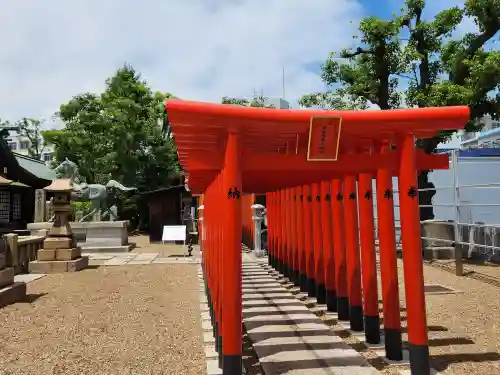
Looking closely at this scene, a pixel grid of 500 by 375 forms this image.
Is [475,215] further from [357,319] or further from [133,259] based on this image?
[133,259]

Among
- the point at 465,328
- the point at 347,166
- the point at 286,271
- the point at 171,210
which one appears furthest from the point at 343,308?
the point at 171,210

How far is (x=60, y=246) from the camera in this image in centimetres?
1269

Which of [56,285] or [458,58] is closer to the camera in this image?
[56,285]

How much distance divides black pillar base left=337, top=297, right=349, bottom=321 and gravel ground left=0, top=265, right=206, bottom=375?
224 centimetres

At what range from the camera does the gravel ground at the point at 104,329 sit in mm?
4930

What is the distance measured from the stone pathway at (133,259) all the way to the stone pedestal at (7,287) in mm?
5572

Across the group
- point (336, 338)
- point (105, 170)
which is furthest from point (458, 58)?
point (105, 170)

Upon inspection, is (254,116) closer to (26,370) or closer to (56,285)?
(26,370)

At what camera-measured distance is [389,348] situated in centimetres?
489

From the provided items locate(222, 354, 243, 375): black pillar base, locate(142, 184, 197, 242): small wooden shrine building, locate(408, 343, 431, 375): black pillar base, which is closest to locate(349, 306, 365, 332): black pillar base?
locate(408, 343, 431, 375): black pillar base

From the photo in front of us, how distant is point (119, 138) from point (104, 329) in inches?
922

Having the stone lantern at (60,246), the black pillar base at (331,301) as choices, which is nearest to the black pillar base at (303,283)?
the black pillar base at (331,301)

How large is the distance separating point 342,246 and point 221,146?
2771 mm

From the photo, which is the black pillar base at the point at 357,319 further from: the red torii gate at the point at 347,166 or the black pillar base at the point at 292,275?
the black pillar base at the point at 292,275
